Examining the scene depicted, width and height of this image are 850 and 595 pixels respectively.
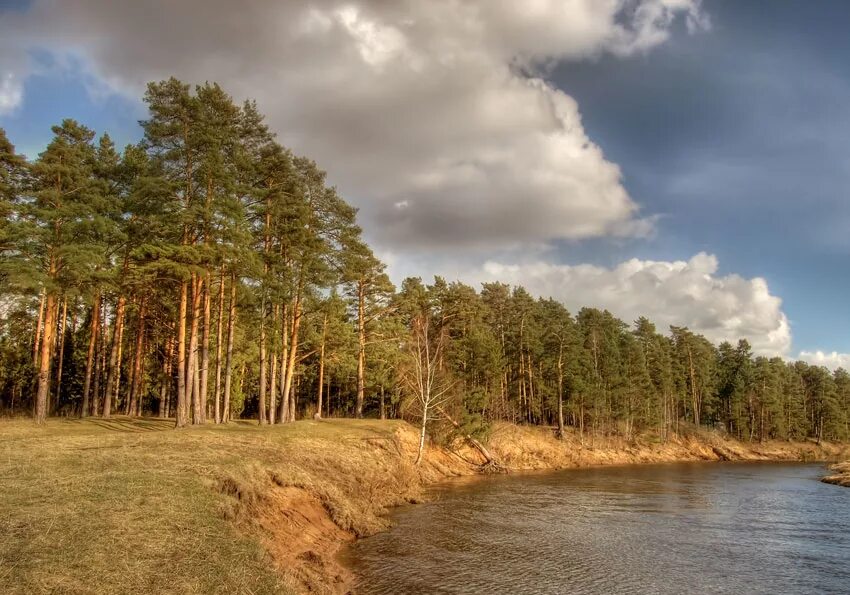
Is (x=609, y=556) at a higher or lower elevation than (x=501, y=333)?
lower

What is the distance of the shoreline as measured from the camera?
633 inches

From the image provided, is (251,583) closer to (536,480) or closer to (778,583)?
(778,583)

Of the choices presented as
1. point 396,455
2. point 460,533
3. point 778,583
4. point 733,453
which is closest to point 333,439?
point 396,455

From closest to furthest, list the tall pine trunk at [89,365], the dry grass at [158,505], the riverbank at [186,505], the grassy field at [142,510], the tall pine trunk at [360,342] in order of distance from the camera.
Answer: the grassy field at [142,510], the dry grass at [158,505], the riverbank at [186,505], the tall pine trunk at [89,365], the tall pine trunk at [360,342]

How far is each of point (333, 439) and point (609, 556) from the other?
19021mm

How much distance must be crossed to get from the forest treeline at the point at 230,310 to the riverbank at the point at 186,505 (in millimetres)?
7806

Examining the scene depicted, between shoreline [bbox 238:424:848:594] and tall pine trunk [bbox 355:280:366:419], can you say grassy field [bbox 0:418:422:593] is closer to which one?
shoreline [bbox 238:424:848:594]

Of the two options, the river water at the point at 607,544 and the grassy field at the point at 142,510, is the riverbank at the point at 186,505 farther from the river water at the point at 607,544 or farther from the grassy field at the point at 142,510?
the river water at the point at 607,544

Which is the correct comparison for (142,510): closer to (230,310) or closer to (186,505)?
(186,505)

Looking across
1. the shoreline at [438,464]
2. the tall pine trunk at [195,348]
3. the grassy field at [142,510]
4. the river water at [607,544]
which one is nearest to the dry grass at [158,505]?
the grassy field at [142,510]

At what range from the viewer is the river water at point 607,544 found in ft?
54.7

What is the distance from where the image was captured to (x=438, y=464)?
154 feet

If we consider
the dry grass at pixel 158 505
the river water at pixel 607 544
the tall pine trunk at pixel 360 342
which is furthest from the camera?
the tall pine trunk at pixel 360 342

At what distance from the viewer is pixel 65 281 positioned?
108 feet
